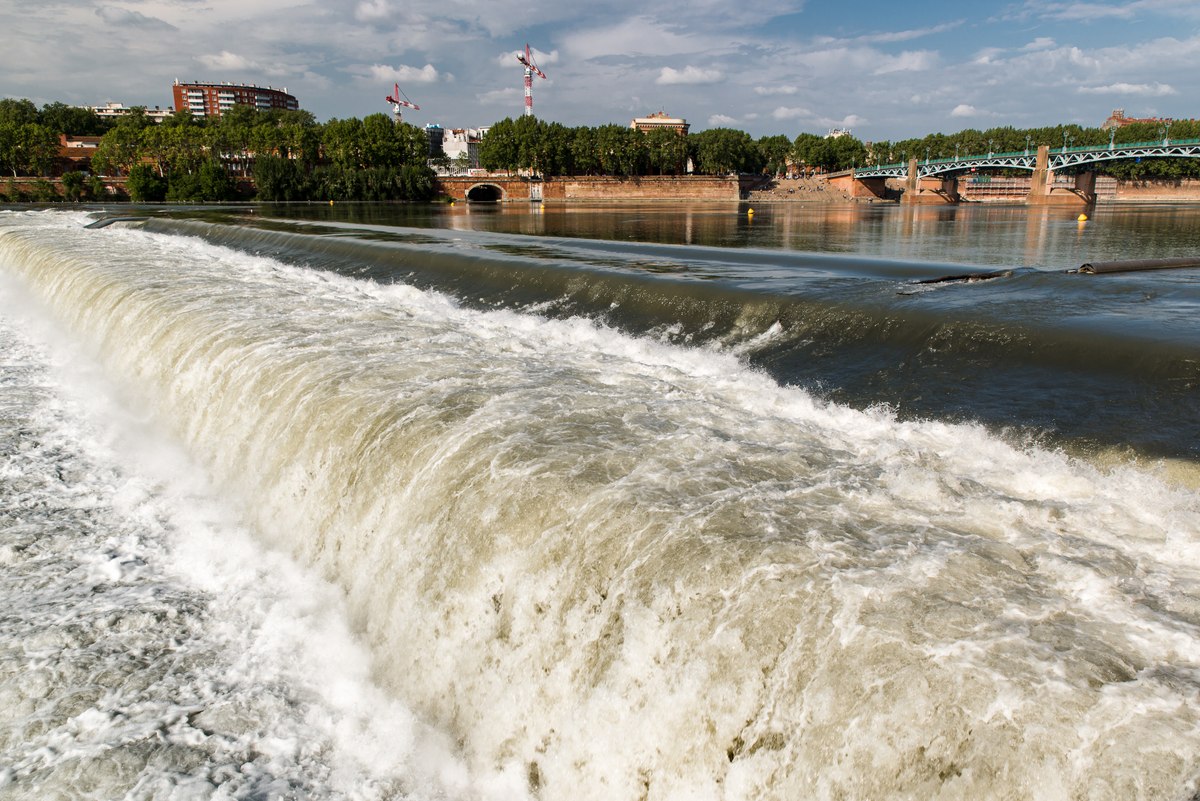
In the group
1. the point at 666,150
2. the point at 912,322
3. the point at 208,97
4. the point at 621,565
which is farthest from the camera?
the point at 208,97

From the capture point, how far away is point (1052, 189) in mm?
86000

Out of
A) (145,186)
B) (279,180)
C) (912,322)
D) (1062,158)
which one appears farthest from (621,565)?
(1062,158)

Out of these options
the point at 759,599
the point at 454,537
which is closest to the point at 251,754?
the point at 454,537

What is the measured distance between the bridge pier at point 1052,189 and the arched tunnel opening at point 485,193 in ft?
198

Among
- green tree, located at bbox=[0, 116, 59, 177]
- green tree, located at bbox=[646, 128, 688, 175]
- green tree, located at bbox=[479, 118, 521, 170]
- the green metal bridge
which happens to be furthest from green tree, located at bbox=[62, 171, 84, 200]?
the green metal bridge

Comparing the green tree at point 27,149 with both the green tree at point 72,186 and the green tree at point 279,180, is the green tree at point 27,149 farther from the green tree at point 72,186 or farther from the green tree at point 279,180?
the green tree at point 279,180

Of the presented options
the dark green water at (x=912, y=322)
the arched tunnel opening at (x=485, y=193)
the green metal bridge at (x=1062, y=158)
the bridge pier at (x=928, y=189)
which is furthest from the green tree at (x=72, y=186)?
the bridge pier at (x=928, y=189)

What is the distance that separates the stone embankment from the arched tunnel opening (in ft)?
105

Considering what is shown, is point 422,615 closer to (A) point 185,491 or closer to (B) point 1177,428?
(A) point 185,491

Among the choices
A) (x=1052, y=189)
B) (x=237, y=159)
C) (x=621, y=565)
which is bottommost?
(x=621, y=565)

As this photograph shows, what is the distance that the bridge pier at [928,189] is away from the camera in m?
93.1

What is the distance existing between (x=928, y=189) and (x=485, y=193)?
57.1 metres

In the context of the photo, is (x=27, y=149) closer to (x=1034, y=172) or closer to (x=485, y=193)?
(x=485, y=193)

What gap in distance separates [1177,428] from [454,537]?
A: 5.19m
